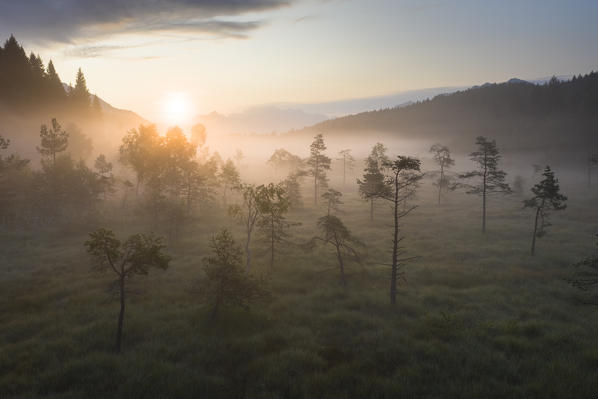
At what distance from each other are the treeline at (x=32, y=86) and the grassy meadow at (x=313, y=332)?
6601cm

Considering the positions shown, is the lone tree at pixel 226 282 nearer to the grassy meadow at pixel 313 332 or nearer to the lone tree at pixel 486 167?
the grassy meadow at pixel 313 332

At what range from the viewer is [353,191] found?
276 feet

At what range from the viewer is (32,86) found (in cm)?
7619

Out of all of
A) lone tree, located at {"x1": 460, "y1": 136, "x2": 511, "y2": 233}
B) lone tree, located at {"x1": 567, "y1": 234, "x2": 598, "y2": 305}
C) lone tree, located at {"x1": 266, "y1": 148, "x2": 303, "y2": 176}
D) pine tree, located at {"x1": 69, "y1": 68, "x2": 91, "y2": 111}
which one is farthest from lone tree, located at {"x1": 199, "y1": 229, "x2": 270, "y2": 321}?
pine tree, located at {"x1": 69, "y1": 68, "x2": 91, "y2": 111}

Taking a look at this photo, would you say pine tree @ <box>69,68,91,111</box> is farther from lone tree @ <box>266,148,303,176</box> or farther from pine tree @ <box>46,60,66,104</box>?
lone tree @ <box>266,148,303,176</box>

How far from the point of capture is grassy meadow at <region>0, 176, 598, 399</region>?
10.1 meters

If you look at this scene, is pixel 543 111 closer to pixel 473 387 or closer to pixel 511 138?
pixel 511 138

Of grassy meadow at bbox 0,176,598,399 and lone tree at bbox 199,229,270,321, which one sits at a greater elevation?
lone tree at bbox 199,229,270,321

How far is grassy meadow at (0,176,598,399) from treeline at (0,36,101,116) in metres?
66.0

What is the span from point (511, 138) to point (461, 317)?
196848mm

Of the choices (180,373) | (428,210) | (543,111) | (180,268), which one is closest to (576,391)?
(180,373)

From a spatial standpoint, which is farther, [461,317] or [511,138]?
[511,138]

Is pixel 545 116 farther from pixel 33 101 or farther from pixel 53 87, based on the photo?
pixel 33 101

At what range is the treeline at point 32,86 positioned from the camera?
72188 millimetres
